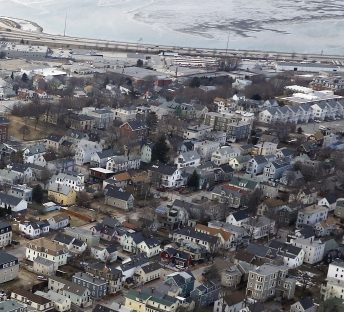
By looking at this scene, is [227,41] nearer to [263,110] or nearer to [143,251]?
[263,110]

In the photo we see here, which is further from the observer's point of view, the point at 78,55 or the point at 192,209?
the point at 78,55

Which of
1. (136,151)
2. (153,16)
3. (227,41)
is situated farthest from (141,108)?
(153,16)

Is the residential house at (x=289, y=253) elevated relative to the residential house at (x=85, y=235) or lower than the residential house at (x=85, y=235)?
elevated

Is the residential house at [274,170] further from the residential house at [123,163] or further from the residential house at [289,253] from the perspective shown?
the residential house at [289,253]

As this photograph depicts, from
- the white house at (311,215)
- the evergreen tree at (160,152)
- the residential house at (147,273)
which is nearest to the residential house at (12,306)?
the residential house at (147,273)

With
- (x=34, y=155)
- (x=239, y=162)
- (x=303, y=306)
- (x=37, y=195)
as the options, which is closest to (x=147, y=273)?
(x=303, y=306)
